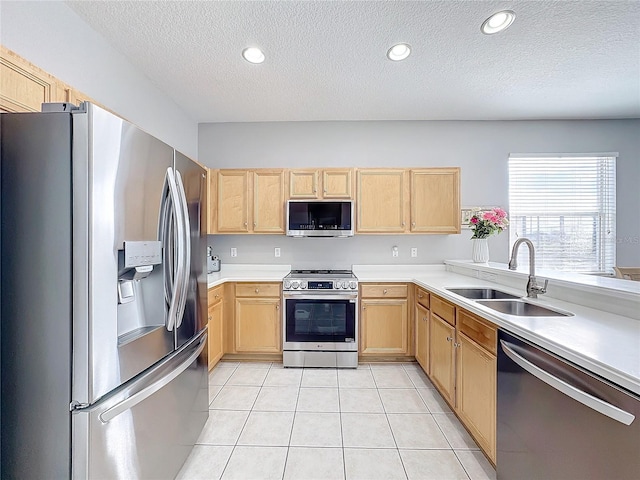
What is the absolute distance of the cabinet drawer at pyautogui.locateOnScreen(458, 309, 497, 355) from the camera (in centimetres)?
158

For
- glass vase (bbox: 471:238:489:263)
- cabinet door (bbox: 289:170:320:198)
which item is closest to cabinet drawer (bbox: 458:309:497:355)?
glass vase (bbox: 471:238:489:263)

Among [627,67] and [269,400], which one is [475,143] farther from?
[269,400]

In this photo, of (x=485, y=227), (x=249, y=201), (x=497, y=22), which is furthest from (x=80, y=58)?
(x=485, y=227)

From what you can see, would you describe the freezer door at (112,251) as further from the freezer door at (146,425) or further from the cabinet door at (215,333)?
the cabinet door at (215,333)

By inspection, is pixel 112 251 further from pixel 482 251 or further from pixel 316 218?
pixel 482 251

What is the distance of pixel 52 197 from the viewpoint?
1.02 metres

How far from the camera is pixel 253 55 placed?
89.0 inches

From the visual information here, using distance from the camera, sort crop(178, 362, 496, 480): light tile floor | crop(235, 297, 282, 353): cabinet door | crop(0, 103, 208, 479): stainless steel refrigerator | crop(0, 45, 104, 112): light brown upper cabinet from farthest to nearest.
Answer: crop(235, 297, 282, 353): cabinet door, crop(178, 362, 496, 480): light tile floor, crop(0, 45, 104, 112): light brown upper cabinet, crop(0, 103, 208, 479): stainless steel refrigerator

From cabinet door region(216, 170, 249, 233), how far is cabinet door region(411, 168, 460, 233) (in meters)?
1.89

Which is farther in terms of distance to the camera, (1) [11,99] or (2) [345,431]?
(2) [345,431]

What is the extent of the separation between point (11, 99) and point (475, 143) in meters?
4.00

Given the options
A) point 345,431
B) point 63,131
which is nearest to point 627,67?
point 345,431

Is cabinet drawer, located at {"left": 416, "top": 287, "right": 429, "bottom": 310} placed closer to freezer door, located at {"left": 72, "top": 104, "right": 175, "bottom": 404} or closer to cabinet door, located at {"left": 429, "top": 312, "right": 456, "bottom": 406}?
cabinet door, located at {"left": 429, "top": 312, "right": 456, "bottom": 406}

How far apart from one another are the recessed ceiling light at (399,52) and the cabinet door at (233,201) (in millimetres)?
1880
